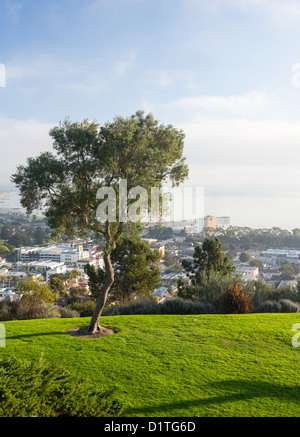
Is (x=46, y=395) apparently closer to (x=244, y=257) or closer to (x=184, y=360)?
(x=184, y=360)

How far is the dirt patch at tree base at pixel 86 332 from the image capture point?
850 centimetres

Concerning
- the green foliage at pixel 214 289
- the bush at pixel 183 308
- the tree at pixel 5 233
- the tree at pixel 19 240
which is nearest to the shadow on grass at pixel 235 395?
the bush at pixel 183 308

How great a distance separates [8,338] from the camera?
26.5ft

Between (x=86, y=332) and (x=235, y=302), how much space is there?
6.11 meters

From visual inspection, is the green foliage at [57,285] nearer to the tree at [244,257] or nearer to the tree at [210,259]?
the tree at [210,259]

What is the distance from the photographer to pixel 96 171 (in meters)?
8.96

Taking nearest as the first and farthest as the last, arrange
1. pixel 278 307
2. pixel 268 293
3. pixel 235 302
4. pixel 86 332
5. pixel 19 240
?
pixel 86 332, pixel 235 302, pixel 278 307, pixel 268 293, pixel 19 240

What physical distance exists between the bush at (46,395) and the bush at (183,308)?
24.9ft

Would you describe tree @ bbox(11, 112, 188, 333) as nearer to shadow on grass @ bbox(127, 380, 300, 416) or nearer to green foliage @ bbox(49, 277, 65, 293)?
shadow on grass @ bbox(127, 380, 300, 416)

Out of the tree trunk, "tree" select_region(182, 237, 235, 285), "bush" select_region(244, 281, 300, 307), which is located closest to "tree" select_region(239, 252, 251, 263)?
"tree" select_region(182, 237, 235, 285)

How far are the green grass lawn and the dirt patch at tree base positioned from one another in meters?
0.23

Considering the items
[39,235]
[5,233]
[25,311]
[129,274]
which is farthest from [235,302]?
[5,233]

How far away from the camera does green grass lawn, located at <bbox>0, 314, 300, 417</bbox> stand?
16.2 feet
